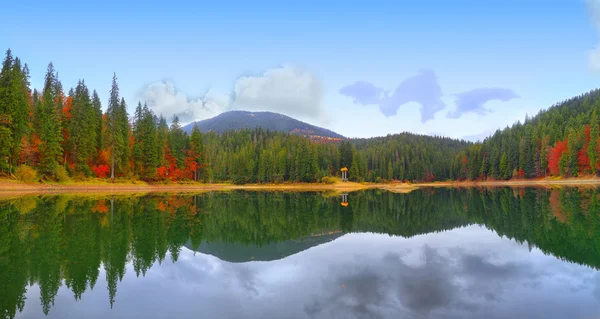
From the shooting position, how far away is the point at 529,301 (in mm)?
8156

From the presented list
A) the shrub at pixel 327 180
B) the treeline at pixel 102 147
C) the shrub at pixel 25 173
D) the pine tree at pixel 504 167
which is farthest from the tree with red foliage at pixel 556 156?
the shrub at pixel 25 173

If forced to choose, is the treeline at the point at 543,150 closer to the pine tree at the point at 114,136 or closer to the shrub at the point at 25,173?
the pine tree at the point at 114,136

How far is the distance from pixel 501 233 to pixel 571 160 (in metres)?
91.6

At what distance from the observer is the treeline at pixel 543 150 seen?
88.1 m

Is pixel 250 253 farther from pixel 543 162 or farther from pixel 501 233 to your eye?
pixel 543 162

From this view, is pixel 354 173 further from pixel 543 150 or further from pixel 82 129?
pixel 82 129

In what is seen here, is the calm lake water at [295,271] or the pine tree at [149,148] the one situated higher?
the pine tree at [149,148]

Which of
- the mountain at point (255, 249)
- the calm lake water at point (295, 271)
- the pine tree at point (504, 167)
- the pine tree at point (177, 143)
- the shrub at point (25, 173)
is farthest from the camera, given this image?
the pine tree at point (504, 167)

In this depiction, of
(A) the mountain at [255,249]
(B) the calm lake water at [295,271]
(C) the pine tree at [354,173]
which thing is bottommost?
(A) the mountain at [255,249]

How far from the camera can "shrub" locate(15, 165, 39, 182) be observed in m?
44.5

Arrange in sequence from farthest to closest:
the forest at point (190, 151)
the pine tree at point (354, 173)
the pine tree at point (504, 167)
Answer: the pine tree at point (504, 167) → the pine tree at point (354, 173) → the forest at point (190, 151)

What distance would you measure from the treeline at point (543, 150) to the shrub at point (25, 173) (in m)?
109

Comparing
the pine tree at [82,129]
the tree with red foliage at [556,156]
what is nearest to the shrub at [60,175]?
the pine tree at [82,129]

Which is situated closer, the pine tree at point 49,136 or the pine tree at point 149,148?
the pine tree at point 49,136
